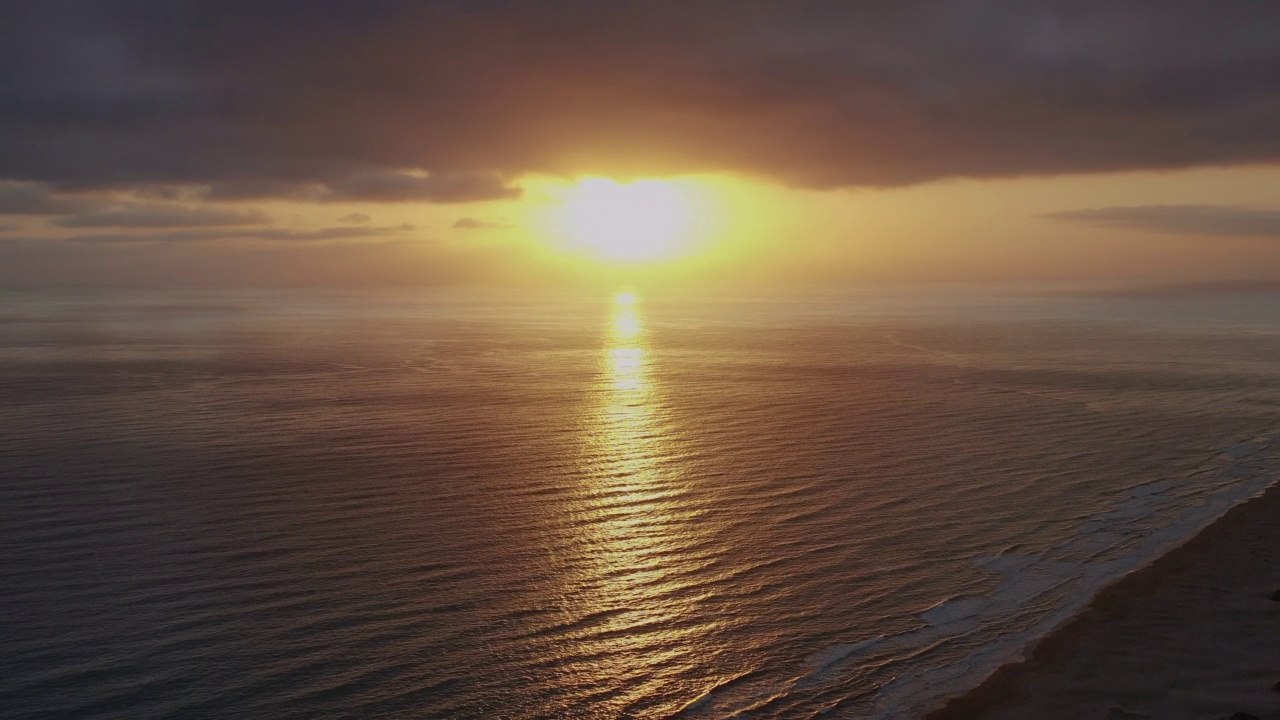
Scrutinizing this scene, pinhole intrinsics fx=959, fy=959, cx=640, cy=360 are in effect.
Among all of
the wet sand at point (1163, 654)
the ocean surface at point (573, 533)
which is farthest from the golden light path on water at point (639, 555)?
the wet sand at point (1163, 654)

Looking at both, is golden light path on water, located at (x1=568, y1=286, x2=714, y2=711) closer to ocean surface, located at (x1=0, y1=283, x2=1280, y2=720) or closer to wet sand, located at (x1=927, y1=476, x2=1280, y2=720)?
ocean surface, located at (x1=0, y1=283, x2=1280, y2=720)

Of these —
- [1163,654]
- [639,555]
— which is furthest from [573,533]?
[1163,654]

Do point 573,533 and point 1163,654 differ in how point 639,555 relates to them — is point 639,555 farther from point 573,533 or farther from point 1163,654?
point 1163,654

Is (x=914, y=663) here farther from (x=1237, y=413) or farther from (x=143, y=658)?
(x=1237, y=413)

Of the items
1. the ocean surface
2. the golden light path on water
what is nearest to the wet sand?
the ocean surface

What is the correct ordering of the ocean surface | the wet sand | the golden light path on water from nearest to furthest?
the wet sand, the ocean surface, the golden light path on water

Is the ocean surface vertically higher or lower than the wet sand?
higher

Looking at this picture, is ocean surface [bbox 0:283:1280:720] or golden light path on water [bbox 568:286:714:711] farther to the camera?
golden light path on water [bbox 568:286:714:711]
